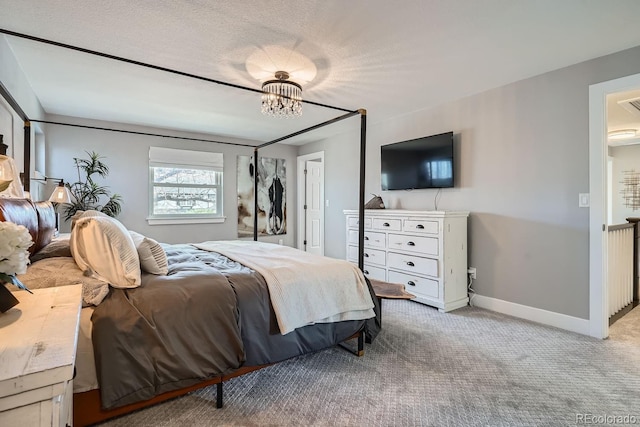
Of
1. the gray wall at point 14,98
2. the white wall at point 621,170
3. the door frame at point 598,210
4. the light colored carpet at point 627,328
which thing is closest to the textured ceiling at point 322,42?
the gray wall at point 14,98

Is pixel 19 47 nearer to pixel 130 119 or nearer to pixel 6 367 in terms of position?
pixel 130 119

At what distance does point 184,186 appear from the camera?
200 inches

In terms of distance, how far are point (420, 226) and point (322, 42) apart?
6.87ft

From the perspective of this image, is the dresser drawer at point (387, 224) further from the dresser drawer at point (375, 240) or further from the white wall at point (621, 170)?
the white wall at point (621, 170)

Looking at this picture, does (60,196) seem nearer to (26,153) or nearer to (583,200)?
(26,153)

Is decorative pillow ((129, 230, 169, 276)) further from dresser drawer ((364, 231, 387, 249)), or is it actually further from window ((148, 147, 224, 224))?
window ((148, 147, 224, 224))

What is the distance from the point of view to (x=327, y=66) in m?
2.66

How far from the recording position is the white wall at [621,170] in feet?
18.0

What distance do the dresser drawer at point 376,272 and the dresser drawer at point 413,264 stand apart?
152mm

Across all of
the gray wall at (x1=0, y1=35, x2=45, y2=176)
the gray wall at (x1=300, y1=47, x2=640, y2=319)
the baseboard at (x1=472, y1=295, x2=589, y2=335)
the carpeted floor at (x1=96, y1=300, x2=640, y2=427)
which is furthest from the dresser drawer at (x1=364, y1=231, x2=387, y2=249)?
the gray wall at (x1=0, y1=35, x2=45, y2=176)

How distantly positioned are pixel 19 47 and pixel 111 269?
2.18 m

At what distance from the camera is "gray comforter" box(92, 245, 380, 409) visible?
4.66 ft

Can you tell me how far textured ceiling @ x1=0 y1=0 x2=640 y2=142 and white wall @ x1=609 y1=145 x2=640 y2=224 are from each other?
14.6 ft

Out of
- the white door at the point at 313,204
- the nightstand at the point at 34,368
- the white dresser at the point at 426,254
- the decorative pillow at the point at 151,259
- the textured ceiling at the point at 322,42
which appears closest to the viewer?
the nightstand at the point at 34,368
